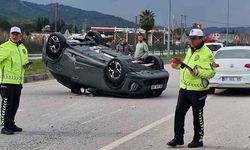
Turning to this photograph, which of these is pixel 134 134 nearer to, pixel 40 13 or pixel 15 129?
pixel 15 129

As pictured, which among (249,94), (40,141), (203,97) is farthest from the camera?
(249,94)

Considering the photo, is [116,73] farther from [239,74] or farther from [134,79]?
[239,74]

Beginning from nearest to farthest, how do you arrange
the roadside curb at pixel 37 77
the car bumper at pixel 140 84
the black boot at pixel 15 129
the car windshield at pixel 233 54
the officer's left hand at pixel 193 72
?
the officer's left hand at pixel 193 72
the black boot at pixel 15 129
the car bumper at pixel 140 84
the car windshield at pixel 233 54
the roadside curb at pixel 37 77

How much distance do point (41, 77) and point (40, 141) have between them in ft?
46.7

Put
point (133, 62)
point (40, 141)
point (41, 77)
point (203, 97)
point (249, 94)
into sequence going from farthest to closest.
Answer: point (41, 77), point (249, 94), point (133, 62), point (40, 141), point (203, 97)

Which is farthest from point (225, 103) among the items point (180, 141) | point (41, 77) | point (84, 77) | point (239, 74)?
point (41, 77)

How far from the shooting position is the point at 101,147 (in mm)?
8453

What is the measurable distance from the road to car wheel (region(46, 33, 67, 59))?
1.20 metres

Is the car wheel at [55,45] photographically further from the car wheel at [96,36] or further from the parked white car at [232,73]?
the parked white car at [232,73]

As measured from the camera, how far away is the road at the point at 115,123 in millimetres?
8766

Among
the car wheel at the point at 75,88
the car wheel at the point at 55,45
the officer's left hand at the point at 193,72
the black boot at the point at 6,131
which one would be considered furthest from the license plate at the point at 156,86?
the officer's left hand at the point at 193,72

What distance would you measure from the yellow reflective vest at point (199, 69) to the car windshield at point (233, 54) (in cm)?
876

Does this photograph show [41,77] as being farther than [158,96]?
Yes

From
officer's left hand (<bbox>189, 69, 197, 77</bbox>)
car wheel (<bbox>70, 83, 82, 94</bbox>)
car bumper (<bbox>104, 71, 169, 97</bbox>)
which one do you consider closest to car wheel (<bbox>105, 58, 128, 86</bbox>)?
car bumper (<bbox>104, 71, 169, 97</bbox>)
